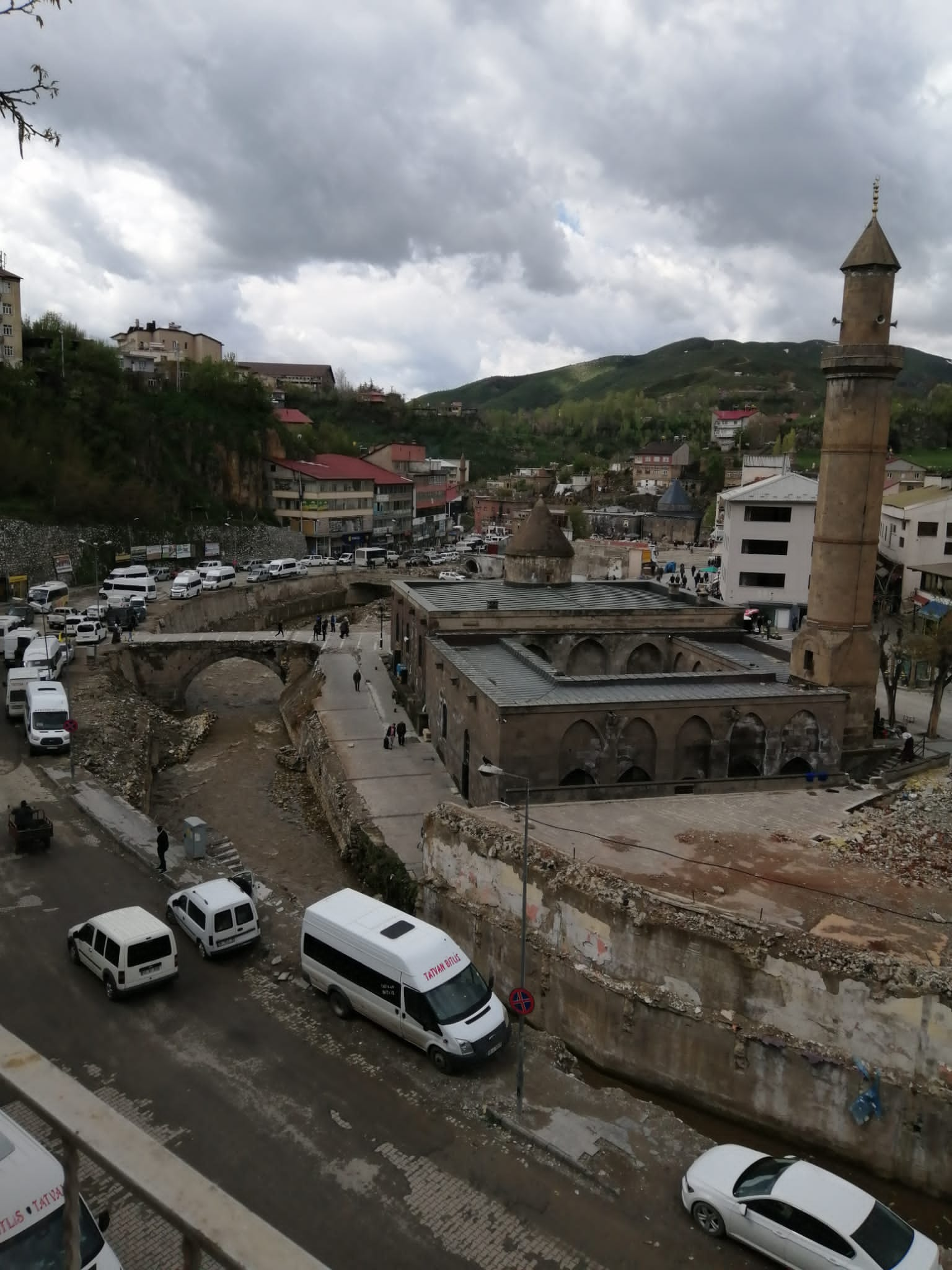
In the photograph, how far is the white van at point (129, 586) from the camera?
55094 millimetres

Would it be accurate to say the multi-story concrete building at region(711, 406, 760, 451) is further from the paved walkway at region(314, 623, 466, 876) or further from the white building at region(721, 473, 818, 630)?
the paved walkway at region(314, 623, 466, 876)

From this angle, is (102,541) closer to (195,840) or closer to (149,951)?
(195,840)

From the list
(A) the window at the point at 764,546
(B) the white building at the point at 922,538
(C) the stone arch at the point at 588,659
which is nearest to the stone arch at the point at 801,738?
(C) the stone arch at the point at 588,659

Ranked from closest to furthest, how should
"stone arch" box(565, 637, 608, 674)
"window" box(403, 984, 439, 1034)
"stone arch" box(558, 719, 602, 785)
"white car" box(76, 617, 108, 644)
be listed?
"window" box(403, 984, 439, 1034) < "stone arch" box(558, 719, 602, 785) < "stone arch" box(565, 637, 608, 674) < "white car" box(76, 617, 108, 644)

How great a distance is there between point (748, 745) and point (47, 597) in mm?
40157

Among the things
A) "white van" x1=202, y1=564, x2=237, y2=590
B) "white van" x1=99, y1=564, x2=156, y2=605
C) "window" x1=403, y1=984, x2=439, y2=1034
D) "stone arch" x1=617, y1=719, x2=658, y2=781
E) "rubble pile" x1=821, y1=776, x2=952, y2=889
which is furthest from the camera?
"white van" x1=202, y1=564, x2=237, y2=590

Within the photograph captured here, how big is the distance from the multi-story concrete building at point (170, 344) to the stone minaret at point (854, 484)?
84438mm

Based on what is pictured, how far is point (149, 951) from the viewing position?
17.1 metres

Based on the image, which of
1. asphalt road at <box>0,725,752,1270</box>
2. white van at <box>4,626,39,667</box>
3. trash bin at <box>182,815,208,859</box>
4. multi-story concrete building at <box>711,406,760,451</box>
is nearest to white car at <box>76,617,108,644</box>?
white van at <box>4,626,39,667</box>

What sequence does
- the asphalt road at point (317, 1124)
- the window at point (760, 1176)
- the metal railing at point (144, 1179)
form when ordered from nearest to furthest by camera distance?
the metal railing at point (144, 1179), the asphalt road at point (317, 1124), the window at point (760, 1176)

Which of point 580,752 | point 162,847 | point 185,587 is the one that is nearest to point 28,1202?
point 162,847

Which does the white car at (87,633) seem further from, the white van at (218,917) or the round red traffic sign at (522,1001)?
the round red traffic sign at (522,1001)

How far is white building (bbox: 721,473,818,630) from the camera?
55.8 metres

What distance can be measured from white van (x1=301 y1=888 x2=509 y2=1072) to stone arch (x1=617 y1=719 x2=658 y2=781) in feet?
37.3
